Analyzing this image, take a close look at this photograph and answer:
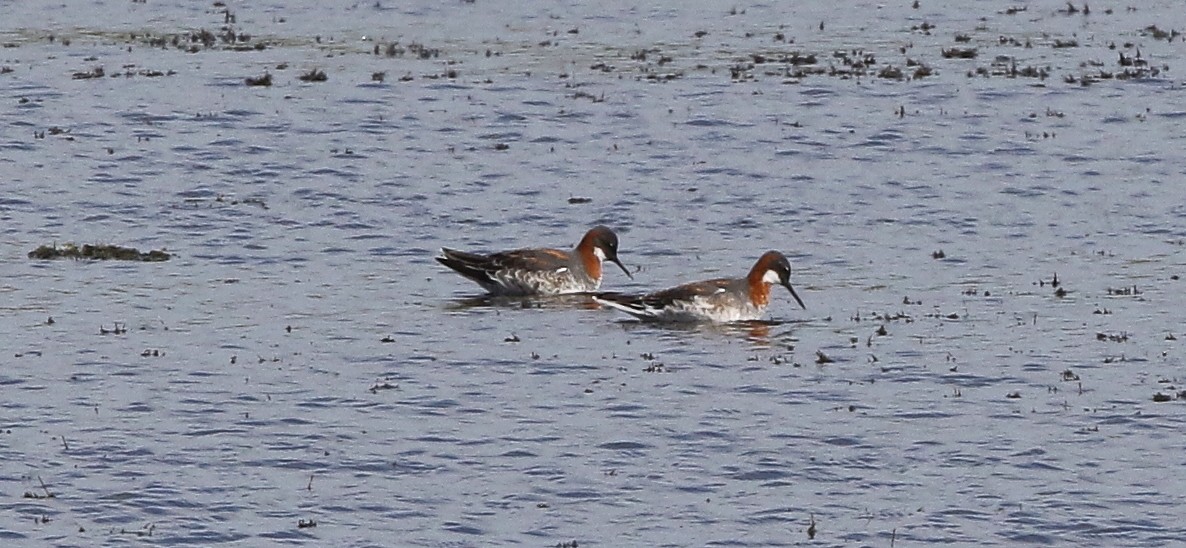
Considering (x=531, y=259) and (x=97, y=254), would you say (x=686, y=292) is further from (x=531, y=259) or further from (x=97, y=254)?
(x=97, y=254)

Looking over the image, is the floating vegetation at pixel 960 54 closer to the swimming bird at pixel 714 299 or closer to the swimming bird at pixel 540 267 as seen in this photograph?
the swimming bird at pixel 540 267

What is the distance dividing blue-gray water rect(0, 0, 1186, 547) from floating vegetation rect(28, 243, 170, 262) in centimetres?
40

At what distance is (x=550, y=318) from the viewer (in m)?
26.8

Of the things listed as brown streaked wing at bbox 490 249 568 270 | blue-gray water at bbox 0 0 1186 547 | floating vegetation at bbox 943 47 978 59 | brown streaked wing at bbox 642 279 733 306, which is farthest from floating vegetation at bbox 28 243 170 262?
floating vegetation at bbox 943 47 978 59

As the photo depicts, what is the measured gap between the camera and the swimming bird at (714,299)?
26.0 metres

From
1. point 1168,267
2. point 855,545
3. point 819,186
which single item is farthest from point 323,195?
point 855,545

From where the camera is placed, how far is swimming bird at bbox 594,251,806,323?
25953 millimetres

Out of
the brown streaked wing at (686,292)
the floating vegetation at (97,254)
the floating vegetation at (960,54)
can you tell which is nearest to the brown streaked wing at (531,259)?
the brown streaked wing at (686,292)

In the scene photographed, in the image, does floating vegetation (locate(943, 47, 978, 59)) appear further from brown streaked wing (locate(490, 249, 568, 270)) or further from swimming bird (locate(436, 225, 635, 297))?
brown streaked wing (locate(490, 249, 568, 270))

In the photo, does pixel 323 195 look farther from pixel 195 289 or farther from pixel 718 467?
pixel 718 467

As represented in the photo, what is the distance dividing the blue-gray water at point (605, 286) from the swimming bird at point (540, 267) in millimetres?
421

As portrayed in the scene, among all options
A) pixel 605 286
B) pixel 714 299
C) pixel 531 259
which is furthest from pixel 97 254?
pixel 714 299

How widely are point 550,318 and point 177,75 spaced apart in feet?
73.0

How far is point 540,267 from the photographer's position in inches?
1115
